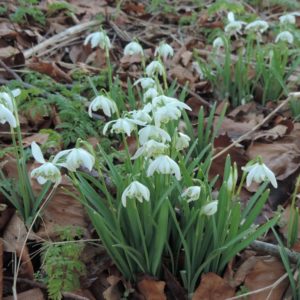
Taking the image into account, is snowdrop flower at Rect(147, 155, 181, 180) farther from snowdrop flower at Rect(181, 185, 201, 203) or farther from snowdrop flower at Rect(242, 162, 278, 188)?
snowdrop flower at Rect(242, 162, 278, 188)

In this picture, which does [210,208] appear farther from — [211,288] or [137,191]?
[211,288]

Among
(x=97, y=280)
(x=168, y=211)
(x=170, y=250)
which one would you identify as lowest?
(x=97, y=280)

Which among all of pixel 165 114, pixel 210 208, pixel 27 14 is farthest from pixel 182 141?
pixel 27 14

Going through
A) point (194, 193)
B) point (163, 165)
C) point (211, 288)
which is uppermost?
point (163, 165)

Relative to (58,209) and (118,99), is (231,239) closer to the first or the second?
(58,209)

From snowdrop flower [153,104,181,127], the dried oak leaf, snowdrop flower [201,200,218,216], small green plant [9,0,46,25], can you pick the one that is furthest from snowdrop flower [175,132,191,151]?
small green plant [9,0,46,25]

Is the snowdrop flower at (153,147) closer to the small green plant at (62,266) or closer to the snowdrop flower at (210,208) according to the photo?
the snowdrop flower at (210,208)

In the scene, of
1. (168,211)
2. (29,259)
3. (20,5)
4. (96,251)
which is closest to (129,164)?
(168,211)
